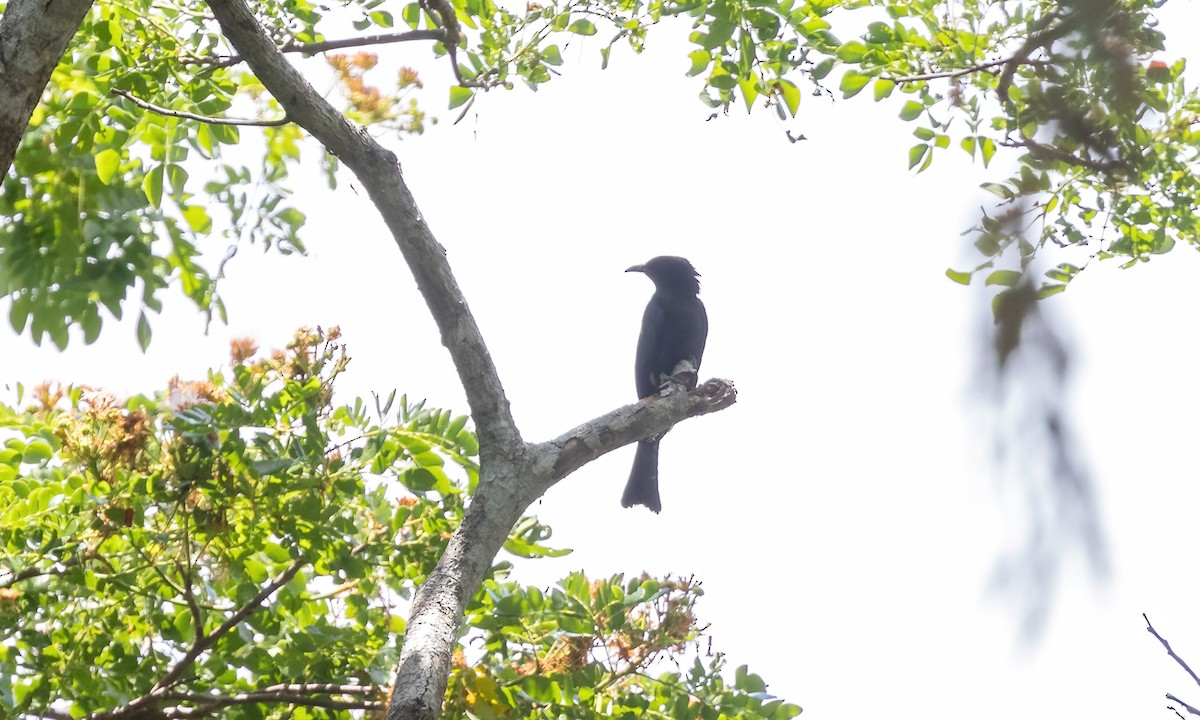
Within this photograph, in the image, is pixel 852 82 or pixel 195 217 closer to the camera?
pixel 852 82

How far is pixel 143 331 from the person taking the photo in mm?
3586

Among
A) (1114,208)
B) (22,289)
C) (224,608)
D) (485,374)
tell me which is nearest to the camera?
(1114,208)

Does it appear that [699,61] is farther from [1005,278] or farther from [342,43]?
[1005,278]

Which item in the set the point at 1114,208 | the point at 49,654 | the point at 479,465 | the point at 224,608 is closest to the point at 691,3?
the point at 479,465

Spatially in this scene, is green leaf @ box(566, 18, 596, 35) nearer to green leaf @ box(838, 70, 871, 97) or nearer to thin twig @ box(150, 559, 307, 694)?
green leaf @ box(838, 70, 871, 97)

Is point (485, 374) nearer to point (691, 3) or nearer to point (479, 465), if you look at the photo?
point (479, 465)

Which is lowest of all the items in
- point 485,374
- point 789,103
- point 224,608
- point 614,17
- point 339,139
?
point 224,608

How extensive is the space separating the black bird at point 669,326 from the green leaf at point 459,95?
3600 mm

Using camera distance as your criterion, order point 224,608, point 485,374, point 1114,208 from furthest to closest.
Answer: point 224,608 → point 485,374 → point 1114,208

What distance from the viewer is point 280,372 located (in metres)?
3.54

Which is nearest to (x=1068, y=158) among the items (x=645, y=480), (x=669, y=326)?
(x=645, y=480)

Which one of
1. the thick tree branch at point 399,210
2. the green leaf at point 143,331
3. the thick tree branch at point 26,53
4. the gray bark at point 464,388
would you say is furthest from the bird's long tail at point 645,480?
the thick tree branch at point 26,53

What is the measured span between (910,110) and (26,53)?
3.00 meters

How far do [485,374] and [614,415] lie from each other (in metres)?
0.64
